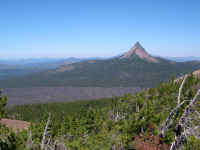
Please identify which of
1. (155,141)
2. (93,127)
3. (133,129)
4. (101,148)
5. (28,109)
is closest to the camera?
(155,141)

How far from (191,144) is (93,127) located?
21.6 metres

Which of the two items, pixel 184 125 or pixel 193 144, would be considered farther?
pixel 184 125

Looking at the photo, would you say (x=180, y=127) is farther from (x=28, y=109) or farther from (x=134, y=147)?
(x=28, y=109)

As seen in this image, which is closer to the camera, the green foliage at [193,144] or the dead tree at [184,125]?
the green foliage at [193,144]

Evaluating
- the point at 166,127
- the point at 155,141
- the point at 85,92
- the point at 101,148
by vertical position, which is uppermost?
the point at 166,127

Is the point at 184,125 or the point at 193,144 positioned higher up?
the point at 184,125

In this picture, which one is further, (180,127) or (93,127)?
(93,127)

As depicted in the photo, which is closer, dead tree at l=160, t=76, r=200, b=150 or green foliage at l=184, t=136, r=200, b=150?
green foliage at l=184, t=136, r=200, b=150

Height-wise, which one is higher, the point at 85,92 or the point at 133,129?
the point at 133,129

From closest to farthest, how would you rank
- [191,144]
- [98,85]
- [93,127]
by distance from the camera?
1. [191,144]
2. [93,127]
3. [98,85]

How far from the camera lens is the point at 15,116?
6888cm

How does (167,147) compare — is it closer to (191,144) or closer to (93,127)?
(191,144)

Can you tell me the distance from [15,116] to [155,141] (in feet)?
224

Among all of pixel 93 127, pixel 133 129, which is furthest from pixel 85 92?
pixel 133 129
